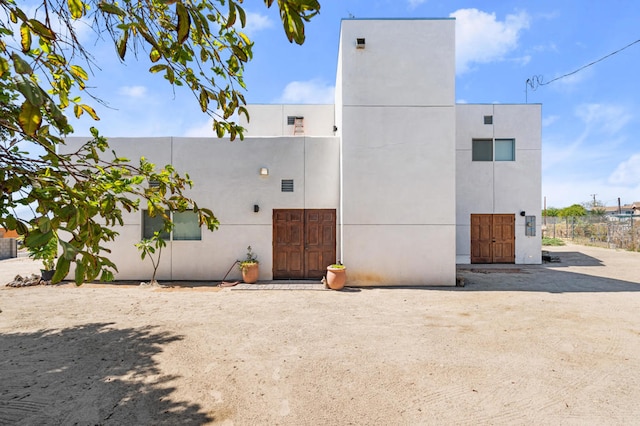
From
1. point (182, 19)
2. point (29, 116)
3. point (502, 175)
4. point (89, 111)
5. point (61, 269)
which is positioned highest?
point (502, 175)

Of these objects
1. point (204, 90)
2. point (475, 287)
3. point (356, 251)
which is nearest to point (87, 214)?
point (204, 90)

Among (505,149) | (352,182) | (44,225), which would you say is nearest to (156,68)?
(44,225)

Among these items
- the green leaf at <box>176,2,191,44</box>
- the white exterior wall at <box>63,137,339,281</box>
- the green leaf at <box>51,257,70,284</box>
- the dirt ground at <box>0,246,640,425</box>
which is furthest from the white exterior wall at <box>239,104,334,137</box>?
the green leaf at <box>51,257,70,284</box>

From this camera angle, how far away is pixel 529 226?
11.4 metres

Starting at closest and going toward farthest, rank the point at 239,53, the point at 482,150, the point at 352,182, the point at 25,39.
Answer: the point at 25,39 → the point at 239,53 → the point at 352,182 → the point at 482,150

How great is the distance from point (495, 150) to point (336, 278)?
8.54 m

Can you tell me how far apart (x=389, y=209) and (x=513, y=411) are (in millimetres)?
5344

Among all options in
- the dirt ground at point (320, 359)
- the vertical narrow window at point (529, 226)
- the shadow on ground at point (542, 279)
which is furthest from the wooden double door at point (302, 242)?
the vertical narrow window at point (529, 226)

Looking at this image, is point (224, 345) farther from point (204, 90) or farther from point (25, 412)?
point (204, 90)

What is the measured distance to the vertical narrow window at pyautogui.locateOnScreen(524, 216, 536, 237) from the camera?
11398mm

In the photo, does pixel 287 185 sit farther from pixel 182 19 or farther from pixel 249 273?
pixel 182 19

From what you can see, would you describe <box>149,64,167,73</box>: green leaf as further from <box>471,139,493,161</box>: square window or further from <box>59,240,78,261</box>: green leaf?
<box>471,139,493,161</box>: square window

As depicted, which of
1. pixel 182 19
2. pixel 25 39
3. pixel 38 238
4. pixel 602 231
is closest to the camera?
pixel 38 238

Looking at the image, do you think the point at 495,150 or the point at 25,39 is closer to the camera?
the point at 25,39
